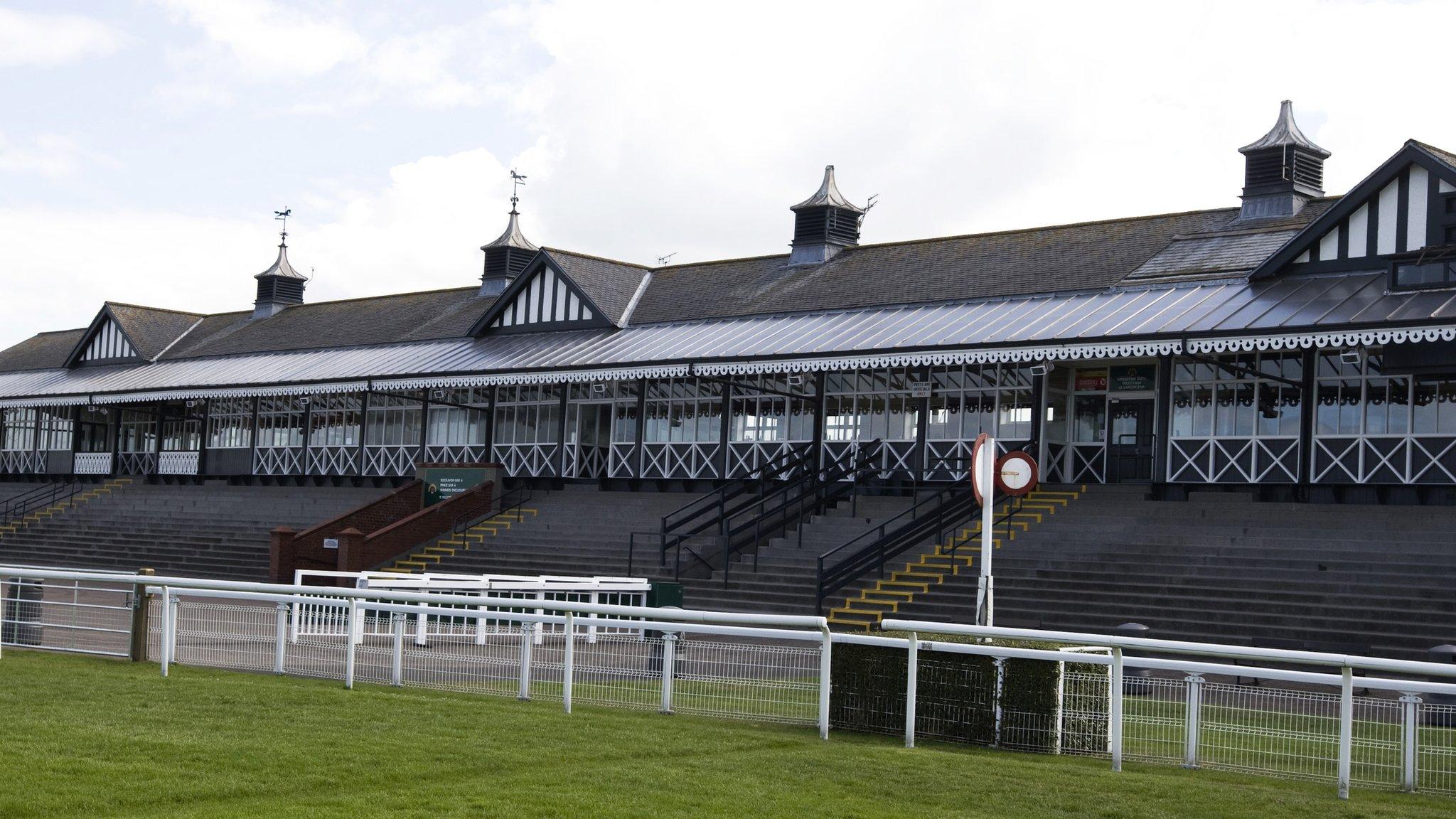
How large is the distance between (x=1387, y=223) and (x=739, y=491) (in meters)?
11.8

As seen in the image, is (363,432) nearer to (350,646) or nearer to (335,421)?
(335,421)

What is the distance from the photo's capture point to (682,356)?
1222 inches

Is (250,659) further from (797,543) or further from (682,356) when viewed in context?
(682,356)

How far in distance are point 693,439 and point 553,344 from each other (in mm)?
4209

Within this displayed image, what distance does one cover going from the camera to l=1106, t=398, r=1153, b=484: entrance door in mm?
28000

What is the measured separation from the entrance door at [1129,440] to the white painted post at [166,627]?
18052mm

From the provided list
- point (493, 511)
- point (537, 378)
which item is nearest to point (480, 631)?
point (537, 378)

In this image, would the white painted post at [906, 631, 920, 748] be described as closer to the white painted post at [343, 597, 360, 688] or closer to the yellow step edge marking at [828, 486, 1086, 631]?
the white painted post at [343, 597, 360, 688]

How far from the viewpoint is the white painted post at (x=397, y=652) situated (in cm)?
1338

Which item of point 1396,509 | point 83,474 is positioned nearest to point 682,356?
point 1396,509

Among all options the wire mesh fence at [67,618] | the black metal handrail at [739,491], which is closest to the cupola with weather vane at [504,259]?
the black metal handrail at [739,491]

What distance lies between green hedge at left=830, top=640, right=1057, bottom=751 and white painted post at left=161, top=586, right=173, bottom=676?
5.89 meters

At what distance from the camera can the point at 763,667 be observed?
38.7 feet

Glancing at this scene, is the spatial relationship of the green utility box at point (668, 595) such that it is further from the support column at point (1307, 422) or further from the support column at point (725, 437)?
the support column at point (725, 437)
